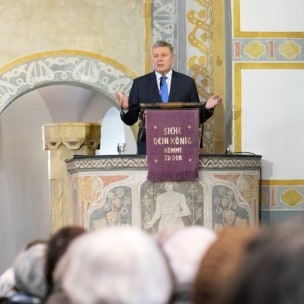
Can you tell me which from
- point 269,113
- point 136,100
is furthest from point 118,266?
point 269,113

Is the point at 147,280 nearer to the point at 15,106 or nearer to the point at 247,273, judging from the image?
the point at 247,273

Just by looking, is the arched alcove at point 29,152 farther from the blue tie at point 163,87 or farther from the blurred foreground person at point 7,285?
the blurred foreground person at point 7,285

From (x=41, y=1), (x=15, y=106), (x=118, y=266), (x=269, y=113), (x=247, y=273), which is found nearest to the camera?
(x=247, y=273)

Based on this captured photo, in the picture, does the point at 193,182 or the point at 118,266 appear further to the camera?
the point at 193,182

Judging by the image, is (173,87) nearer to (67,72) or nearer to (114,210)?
(114,210)

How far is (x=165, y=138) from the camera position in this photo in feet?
25.3

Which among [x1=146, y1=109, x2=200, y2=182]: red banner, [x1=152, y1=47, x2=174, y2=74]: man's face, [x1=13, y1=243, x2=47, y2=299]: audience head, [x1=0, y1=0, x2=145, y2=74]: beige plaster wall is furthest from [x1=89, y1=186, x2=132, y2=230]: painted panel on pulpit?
[x1=13, y1=243, x2=47, y2=299]: audience head

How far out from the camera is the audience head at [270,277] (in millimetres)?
1603

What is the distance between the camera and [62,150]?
920 cm

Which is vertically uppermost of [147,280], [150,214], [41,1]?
[41,1]

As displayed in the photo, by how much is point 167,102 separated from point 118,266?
620 cm

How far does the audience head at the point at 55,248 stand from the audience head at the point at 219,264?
433mm

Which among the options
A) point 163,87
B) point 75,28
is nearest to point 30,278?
point 163,87

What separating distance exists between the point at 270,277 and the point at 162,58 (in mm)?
6697
